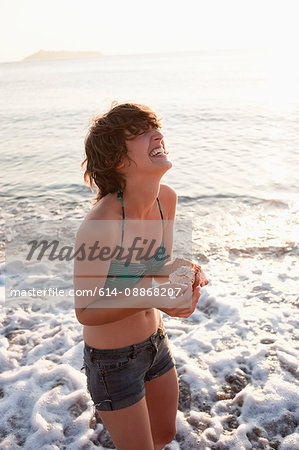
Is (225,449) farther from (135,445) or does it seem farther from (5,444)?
(5,444)

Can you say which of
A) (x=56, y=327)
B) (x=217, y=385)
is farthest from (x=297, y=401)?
(x=56, y=327)

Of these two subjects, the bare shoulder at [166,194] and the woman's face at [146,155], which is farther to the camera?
the bare shoulder at [166,194]

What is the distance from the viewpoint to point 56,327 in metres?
6.12

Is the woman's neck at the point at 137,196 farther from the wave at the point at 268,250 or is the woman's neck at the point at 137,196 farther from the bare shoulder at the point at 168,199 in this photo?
the wave at the point at 268,250

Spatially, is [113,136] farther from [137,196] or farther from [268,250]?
[268,250]

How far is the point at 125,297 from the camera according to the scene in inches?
107

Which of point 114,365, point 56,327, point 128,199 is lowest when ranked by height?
point 56,327

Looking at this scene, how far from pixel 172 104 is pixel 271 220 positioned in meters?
22.3

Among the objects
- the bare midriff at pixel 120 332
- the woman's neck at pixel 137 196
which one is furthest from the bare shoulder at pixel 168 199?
the bare midriff at pixel 120 332

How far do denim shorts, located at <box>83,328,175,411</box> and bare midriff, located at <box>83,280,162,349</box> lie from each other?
37 mm

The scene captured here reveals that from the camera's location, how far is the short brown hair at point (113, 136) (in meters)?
2.88

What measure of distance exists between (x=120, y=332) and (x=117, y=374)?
29 centimetres

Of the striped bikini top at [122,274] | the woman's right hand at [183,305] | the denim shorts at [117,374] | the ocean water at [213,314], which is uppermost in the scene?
the striped bikini top at [122,274]

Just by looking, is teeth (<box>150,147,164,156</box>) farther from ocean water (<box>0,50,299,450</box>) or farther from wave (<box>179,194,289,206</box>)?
wave (<box>179,194,289,206</box>)
